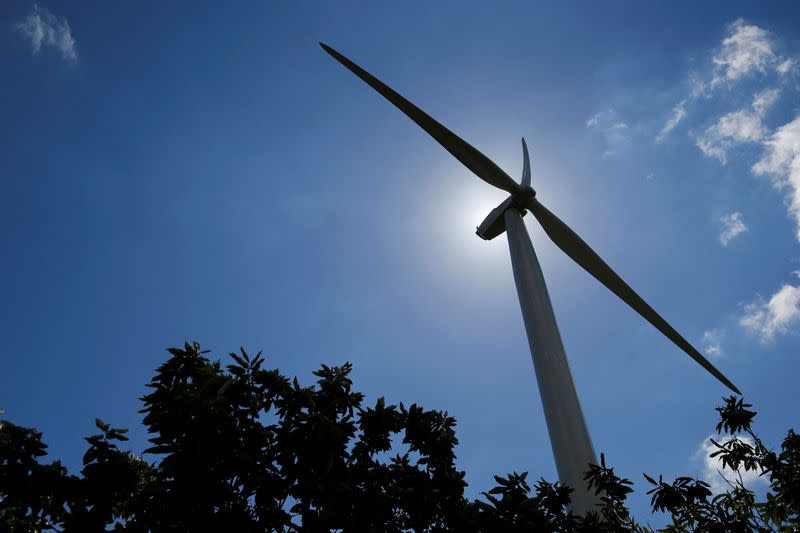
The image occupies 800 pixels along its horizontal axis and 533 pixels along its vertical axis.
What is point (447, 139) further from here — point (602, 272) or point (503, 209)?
point (602, 272)

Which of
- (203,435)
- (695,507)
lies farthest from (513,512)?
(203,435)

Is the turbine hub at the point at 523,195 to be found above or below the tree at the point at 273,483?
above

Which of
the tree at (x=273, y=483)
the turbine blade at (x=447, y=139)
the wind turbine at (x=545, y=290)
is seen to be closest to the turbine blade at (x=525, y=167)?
the wind turbine at (x=545, y=290)

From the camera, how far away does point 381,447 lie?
34.4 feet

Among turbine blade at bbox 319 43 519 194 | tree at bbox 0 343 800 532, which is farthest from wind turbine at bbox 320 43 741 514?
tree at bbox 0 343 800 532

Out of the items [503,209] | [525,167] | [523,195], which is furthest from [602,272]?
[525,167]

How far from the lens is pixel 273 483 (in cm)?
869

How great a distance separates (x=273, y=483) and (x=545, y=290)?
11.1 meters

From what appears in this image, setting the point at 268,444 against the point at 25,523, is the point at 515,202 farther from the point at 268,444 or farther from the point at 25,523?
the point at 25,523

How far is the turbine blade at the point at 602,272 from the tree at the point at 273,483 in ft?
38.2

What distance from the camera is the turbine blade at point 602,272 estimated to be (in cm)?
2059

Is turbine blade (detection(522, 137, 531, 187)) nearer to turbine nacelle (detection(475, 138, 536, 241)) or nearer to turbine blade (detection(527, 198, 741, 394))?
turbine nacelle (detection(475, 138, 536, 241))

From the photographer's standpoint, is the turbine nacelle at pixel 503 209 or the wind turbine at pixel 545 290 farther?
the turbine nacelle at pixel 503 209

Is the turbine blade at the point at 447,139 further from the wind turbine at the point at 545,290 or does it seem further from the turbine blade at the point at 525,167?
the turbine blade at the point at 525,167
